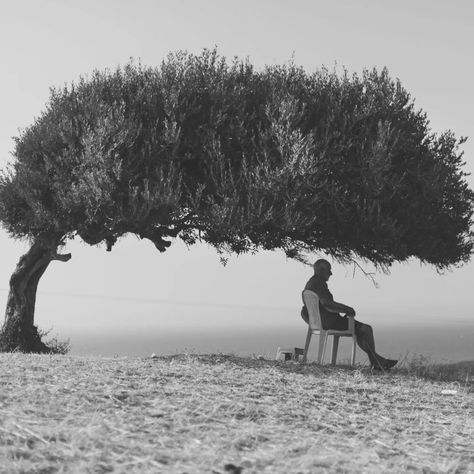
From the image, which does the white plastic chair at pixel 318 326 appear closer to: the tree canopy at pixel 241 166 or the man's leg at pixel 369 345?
the man's leg at pixel 369 345

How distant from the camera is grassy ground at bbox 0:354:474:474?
6137mm

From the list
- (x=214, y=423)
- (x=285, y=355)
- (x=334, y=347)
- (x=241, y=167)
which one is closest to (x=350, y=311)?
(x=334, y=347)

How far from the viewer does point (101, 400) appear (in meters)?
8.24

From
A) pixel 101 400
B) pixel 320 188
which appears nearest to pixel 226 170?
pixel 320 188

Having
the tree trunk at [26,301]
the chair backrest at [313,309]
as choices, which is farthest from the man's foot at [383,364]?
the tree trunk at [26,301]

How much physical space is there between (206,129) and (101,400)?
9.46 m

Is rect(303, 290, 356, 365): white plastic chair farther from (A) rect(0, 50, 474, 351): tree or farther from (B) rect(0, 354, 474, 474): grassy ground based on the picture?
(B) rect(0, 354, 474, 474): grassy ground

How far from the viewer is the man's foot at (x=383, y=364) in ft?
51.6

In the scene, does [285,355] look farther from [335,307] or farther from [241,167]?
[241,167]

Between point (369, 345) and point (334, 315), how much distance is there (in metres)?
1.01

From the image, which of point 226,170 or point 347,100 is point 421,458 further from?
point 347,100

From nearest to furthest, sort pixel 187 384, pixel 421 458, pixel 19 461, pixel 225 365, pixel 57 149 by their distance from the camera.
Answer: pixel 19 461 < pixel 421 458 < pixel 187 384 < pixel 225 365 < pixel 57 149

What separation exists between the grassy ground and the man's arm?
2.89 m

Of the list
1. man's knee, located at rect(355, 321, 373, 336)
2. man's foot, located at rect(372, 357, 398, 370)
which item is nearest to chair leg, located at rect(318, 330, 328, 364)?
man's knee, located at rect(355, 321, 373, 336)
